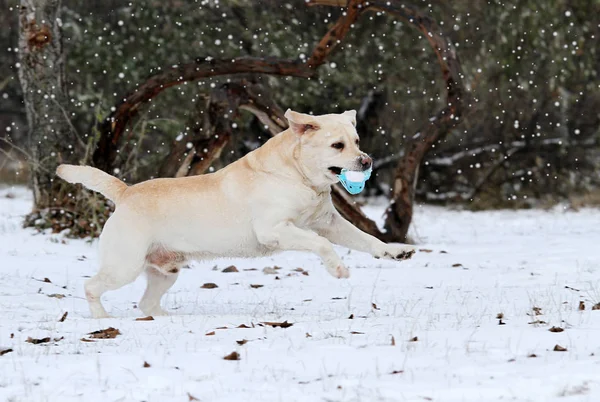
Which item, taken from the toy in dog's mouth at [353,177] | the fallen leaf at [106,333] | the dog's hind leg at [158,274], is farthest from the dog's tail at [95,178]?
the toy in dog's mouth at [353,177]

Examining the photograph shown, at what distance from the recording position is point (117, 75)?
19.4 meters

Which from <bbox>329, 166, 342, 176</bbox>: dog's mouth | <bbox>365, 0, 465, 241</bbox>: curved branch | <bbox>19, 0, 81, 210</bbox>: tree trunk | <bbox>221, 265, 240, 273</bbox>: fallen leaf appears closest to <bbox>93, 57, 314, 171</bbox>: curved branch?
<bbox>19, 0, 81, 210</bbox>: tree trunk

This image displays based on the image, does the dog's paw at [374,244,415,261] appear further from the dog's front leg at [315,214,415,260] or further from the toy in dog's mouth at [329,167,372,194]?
the toy in dog's mouth at [329,167,372,194]

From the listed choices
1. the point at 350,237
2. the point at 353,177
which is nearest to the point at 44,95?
the point at 350,237

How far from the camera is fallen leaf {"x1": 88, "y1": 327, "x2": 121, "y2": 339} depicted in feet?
18.2

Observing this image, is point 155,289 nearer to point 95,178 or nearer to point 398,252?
point 95,178

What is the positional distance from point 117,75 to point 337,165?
14.1 meters

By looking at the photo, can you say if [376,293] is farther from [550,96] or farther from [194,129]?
[550,96]

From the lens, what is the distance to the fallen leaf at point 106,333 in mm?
5539

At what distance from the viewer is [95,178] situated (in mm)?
6848

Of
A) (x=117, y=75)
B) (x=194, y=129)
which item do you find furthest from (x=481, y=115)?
(x=194, y=129)

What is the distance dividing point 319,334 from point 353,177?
1220 mm

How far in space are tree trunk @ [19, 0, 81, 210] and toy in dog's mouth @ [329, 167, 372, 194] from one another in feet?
21.2

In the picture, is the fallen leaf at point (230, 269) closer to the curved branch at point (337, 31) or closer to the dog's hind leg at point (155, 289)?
the dog's hind leg at point (155, 289)
